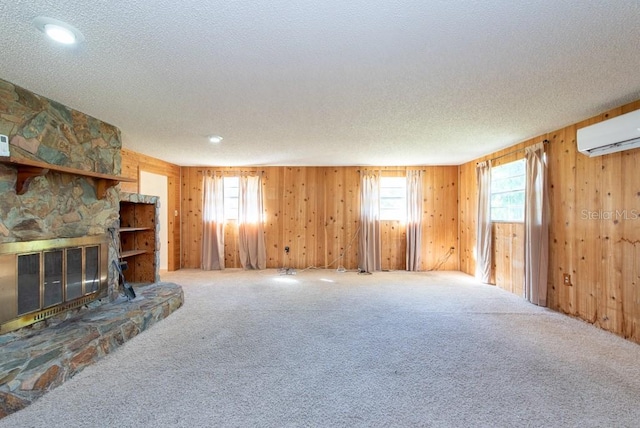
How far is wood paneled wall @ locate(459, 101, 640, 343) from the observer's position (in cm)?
258

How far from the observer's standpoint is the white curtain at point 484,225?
4539 mm

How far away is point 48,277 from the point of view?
2354 millimetres

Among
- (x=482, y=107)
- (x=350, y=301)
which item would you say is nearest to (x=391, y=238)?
(x=350, y=301)

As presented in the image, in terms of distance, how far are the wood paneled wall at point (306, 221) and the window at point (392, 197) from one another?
0.24 metres

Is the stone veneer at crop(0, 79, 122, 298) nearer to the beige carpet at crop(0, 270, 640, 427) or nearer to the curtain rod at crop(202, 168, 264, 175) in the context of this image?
the beige carpet at crop(0, 270, 640, 427)

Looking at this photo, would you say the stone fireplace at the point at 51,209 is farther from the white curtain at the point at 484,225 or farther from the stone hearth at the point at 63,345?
the white curtain at the point at 484,225

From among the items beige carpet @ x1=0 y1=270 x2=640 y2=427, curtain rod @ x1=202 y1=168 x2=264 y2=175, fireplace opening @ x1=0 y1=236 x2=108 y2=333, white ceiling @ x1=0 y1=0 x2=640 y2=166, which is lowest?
beige carpet @ x1=0 y1=270 x2=640 y2=427

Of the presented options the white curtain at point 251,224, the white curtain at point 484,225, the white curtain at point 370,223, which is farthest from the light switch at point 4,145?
the white curtain at point 484,225

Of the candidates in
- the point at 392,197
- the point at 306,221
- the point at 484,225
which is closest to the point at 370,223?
the point at 392,197

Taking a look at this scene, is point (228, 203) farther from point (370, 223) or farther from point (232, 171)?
point (370, 223)

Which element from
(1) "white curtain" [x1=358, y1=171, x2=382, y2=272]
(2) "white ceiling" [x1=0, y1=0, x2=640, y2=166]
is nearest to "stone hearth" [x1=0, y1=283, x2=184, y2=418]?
(2) "white ceiling" [x1=0, y1=0, x2=640, y2=166]

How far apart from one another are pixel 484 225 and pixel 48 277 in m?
5.73

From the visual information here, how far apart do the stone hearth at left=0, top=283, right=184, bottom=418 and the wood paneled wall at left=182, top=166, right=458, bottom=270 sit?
9.60 feet

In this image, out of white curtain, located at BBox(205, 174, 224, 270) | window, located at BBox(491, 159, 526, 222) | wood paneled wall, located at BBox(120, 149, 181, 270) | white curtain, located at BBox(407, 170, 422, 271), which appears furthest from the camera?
white curtain, located at BBox(205, 174, 224, 270)
